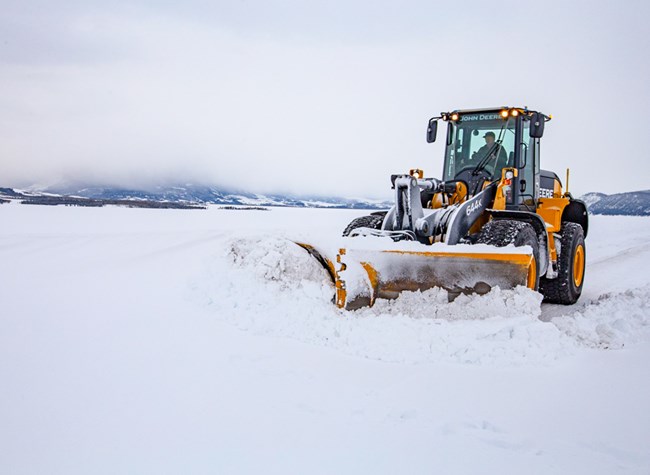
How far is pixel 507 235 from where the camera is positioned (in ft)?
17.1

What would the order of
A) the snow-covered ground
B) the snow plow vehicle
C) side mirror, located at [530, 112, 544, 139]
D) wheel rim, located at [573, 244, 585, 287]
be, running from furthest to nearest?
wheel rim, located at [573, 244, 585, 287], side mirror, located at [530, 112, 544, 139], the snow plow vehicle, the snow-covered ground

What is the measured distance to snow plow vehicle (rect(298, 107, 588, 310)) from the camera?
5117 millimetres

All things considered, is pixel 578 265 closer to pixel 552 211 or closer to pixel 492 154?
pixel 552 211

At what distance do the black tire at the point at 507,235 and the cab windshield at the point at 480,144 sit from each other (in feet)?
4.67

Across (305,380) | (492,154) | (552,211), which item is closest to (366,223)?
(492,154)

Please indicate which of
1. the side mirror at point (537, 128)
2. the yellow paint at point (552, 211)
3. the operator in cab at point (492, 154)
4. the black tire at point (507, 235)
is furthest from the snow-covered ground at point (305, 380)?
the side mirror at point (537, 128)

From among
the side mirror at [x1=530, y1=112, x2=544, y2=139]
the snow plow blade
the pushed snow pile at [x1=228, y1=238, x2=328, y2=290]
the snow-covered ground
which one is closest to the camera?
the snow-covered ground

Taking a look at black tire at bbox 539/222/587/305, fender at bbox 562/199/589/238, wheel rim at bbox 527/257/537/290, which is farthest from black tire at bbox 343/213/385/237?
fender at bbox 562/199/589/238

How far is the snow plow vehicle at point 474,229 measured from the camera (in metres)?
5.12

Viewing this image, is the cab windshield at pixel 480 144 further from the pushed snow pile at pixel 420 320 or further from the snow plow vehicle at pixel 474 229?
the pushed snow pile at pixel 420 320

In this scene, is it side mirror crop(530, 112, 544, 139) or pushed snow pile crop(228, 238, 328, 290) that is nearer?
side mirror crop(530, 112, 544, 139)

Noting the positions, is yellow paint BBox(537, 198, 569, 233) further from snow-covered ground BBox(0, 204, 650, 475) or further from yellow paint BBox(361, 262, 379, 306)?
yellow paint BBox(361, 262, 379, 306)

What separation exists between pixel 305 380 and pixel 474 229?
334 cm

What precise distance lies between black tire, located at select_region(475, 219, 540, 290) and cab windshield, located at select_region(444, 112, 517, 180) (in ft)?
4.67
